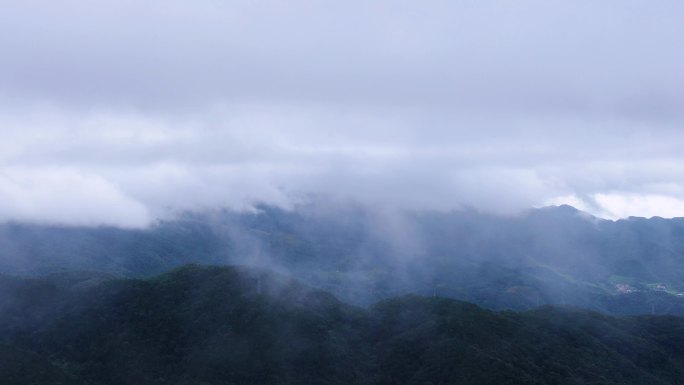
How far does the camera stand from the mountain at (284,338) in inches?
4919

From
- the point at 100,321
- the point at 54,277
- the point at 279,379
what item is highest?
the point at 54,277

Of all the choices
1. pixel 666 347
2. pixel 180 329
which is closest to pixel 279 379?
pixel 180 329

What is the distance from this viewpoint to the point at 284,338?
13512cm

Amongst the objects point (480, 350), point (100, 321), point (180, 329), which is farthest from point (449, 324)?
point (100, 321)

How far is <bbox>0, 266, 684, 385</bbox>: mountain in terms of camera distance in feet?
410

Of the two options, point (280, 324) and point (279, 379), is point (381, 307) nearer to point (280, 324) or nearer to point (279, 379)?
point (280, 324)

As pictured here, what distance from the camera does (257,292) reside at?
148625 mm

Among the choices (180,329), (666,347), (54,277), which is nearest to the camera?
(180,329)

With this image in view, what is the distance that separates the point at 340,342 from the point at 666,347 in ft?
241

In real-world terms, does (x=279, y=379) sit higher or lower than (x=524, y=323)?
lower

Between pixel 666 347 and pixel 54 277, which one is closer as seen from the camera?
pixel 666 347

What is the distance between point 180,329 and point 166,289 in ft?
53.0

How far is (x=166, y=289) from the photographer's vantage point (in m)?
150

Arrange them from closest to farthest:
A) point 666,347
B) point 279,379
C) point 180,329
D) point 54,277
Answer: point 279,379 → point 180,329 → point 666,347 → point 54,277
